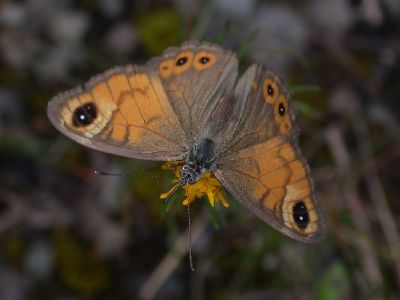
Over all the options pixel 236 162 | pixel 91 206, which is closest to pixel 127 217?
pixel 91 206

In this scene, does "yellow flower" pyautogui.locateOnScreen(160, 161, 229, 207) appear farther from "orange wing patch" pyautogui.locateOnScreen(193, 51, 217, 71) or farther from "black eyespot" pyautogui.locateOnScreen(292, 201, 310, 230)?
"orange wing patch" pyautogui.locateOnScreen(193, 51, 217, 71)

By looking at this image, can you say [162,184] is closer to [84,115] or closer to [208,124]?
[208,124]

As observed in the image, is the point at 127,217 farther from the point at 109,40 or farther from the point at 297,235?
the point at 297,235

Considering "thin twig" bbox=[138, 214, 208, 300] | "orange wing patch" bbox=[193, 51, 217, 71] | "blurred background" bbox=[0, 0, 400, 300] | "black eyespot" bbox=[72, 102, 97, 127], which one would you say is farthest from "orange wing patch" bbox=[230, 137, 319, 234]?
"thin twig" bbox=[138, 214, 208, 300]

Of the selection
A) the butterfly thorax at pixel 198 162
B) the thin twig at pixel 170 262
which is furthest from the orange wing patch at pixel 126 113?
the thin twig at pixel 170 262

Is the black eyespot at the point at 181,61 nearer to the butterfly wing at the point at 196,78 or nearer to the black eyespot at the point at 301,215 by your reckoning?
the butterfly wing at the point at 196,78
